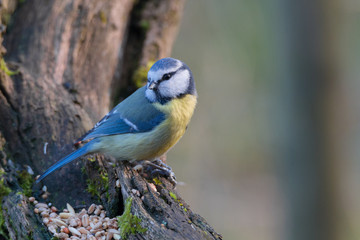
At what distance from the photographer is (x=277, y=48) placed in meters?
4.34

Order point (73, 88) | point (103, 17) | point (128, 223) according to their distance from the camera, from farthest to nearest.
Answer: point (103, 17) < point (73, 88) < point (128, 223)

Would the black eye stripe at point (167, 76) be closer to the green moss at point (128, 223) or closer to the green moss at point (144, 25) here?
the green moss at point (128, 223)

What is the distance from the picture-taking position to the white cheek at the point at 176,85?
2541mm

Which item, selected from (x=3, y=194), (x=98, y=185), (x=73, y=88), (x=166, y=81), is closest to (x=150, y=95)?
(x=166, y=81)

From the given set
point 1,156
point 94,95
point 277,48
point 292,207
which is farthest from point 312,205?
point 1,156

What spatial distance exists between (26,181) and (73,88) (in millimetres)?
879

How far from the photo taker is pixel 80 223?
2100 millimetres

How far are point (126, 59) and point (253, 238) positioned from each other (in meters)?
3.60

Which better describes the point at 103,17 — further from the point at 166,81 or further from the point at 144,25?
the point at 166,81

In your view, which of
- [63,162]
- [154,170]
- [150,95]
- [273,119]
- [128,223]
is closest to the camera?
[128,223]

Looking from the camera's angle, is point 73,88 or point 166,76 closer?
point 166,76

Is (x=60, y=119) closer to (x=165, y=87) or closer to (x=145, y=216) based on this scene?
(x=165, y=87)

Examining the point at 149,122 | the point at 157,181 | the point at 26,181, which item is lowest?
the point at 26,181

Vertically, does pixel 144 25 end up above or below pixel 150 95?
above
